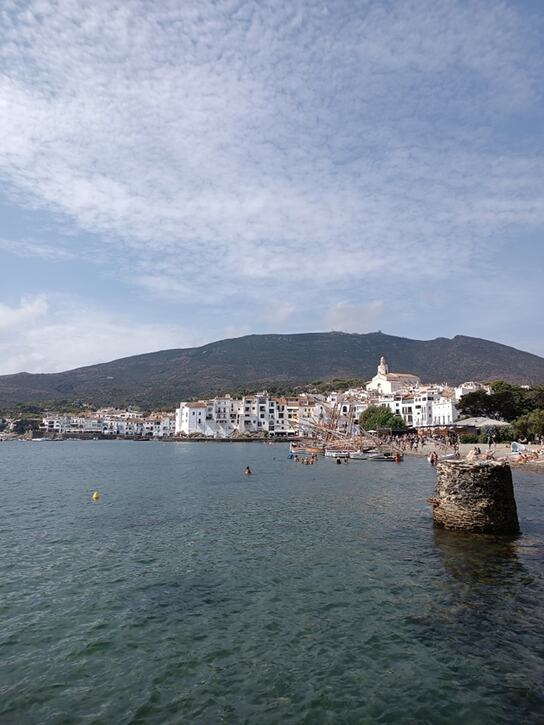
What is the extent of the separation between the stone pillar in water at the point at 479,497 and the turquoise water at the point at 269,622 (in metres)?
0.77

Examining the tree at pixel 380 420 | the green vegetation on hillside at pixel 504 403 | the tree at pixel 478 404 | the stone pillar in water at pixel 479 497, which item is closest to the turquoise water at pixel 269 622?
the stone pillar in water at pixel 479 497

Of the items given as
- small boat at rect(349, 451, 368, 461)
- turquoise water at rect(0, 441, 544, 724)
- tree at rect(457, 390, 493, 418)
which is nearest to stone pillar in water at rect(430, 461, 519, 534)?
turquoise water at rect(0, 441, 544, 724)

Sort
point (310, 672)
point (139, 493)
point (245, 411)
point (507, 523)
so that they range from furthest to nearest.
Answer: point (245, 411) < point (139, 493) < point (507, 523) < point (310, 672)

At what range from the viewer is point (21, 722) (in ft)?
24.0

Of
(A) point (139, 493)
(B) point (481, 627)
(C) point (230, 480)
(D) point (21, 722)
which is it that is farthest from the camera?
(C) point (230, 480)

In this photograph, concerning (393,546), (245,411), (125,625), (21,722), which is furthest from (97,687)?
(245,411)

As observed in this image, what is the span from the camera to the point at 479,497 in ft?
60.7

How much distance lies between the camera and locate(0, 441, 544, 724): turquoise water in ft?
25.7

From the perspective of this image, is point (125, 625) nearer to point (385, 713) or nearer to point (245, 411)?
point (385, 713)

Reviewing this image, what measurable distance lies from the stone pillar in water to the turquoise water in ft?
2.52

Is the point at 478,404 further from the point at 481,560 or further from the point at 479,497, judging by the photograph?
the point at 481,560

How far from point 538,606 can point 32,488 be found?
3309 centimetres

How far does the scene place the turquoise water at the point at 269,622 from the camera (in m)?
7.83

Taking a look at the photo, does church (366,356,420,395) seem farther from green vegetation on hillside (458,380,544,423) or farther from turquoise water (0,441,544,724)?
turquoise water (0,441,544,724)
